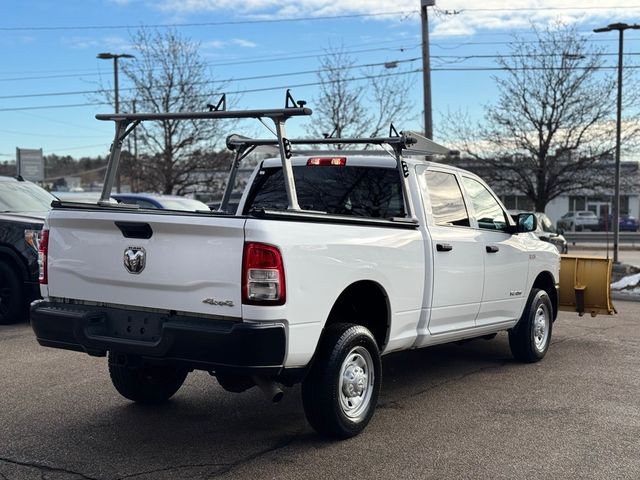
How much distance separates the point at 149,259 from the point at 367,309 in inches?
67.7

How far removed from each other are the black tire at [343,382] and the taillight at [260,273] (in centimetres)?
75

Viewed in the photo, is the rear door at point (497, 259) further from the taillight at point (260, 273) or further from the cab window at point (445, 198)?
the taillight at point (260, 273)

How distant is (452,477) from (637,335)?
5993mm

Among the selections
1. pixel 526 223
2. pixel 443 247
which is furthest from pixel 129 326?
pixel 526 223

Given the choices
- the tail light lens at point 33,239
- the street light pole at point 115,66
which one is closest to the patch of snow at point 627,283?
the tail light lens at point 33,239

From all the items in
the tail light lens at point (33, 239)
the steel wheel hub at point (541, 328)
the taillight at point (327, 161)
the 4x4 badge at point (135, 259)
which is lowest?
the steel wheel hub at point (541, 328)

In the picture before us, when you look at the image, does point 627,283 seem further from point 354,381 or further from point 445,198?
point 354,381

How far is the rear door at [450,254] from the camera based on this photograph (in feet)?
19.0

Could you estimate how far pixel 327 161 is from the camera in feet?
20.2

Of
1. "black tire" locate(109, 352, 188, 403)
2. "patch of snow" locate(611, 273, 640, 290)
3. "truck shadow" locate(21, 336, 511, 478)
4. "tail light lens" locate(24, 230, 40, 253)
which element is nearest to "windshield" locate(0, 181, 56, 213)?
"tail light lens" locate(24, 230, 40, 253)

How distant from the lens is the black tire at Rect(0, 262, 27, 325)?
9062 mm

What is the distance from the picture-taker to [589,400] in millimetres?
5980

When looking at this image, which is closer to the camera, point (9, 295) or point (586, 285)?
point (586, 285)

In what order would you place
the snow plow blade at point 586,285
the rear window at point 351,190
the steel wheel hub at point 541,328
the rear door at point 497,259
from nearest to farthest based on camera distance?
the rear window at point 351,190 < the rear door at point 497,259 < the steel wheel hub at point 541,328 < the snow plow blade at point 586,285
